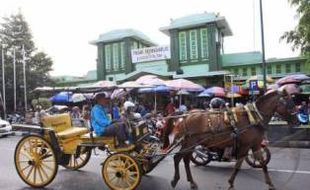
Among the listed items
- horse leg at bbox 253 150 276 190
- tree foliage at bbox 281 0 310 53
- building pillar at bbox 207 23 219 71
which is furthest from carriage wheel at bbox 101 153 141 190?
building pillar at bbox 207 23 219 71

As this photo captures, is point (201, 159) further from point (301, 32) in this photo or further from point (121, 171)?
point (301, 32)

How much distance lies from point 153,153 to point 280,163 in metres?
4.01

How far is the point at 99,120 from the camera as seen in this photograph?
9133 millimetres

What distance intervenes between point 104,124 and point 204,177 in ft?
7.98

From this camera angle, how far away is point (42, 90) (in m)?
10.3

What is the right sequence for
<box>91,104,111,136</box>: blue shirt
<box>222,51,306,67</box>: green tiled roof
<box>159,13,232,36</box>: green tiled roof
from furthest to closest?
<box>159,13,232,36</box>: green tiled roof < <box>222,51,306,67</box>: green tiled roof < <box>91,104,111,136</box>: blue shirt

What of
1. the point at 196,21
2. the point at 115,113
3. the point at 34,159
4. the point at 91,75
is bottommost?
the point at 34,159

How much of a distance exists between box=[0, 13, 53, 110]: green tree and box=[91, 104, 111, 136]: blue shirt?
3329cm

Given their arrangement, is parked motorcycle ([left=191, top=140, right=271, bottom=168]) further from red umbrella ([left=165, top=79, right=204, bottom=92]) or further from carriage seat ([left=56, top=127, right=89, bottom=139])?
red umbrella ([left=165, top=79, right=204, bottom=92])

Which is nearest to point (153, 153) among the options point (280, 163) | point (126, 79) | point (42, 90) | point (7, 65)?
point (42, 90)

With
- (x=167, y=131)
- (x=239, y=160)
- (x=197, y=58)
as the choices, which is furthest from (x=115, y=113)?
(x=197, y=58)

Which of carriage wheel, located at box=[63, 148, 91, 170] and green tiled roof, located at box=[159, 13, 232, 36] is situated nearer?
carriage wheel, located at box=[63, 148, 91, 170]

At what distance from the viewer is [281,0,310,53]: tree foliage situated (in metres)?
15.9

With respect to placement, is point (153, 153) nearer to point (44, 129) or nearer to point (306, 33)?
point (44, 129)
